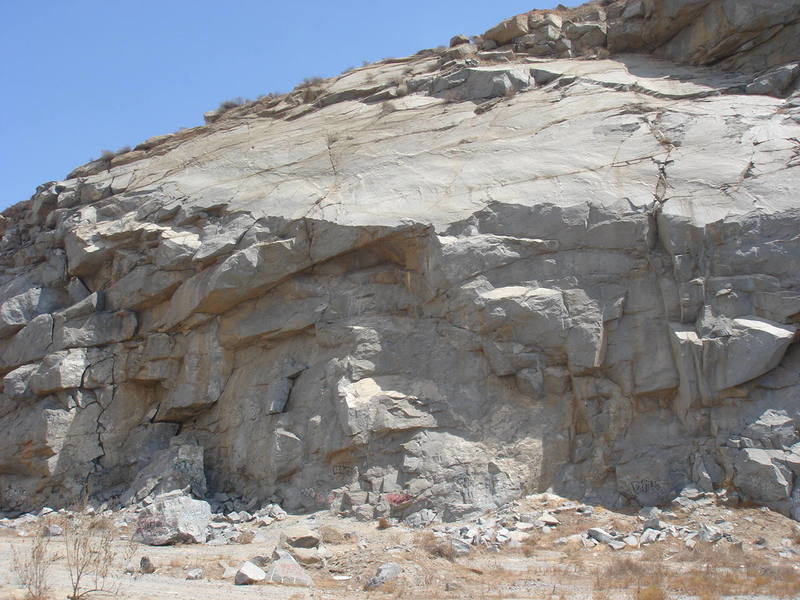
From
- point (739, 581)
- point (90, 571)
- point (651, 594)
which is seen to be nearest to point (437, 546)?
point (651, 594)

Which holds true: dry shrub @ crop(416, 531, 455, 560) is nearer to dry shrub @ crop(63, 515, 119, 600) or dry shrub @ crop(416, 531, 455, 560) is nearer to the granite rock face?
the granite rock face

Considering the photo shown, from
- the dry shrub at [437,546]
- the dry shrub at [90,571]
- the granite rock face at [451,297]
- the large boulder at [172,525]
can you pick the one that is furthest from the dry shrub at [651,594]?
the large boulder at [172,525]

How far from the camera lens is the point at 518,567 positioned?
910 centimetres

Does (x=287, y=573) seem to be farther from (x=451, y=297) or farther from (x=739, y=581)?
(x=451, y=297)

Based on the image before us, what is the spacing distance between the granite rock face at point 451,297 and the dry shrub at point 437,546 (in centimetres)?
124

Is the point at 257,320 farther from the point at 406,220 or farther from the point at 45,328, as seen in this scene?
the point at 45,328

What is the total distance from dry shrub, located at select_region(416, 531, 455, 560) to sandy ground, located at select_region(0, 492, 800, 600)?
27 millimetres

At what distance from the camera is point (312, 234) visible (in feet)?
45.9

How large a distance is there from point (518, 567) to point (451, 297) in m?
4.96

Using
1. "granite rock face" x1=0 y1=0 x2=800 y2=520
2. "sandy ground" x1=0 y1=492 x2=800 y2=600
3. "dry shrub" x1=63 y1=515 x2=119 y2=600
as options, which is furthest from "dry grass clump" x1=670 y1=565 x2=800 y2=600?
"dry shrub" x1=63 y1=515 x2=119 y2=600

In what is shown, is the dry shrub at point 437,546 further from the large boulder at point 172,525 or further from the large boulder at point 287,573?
the large boulder at point 172,525

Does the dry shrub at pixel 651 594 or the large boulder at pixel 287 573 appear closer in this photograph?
the dry shrub at pixel 651 594

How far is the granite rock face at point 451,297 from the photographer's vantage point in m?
11.6

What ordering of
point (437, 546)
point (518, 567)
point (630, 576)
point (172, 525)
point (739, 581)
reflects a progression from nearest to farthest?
point (739, 581) → point (630, 576) → point (518, 567) → point (437, 546) → point (172, 525)
